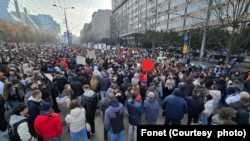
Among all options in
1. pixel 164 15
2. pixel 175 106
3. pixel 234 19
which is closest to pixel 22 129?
pixel 175 106

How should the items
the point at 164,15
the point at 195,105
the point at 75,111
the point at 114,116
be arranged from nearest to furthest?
1. the point at 75,111
2. the point at 114,116
3. the point at 195,105
4. the point at 164,15

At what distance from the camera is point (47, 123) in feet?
12.8

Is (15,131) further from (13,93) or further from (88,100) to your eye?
(13,93)

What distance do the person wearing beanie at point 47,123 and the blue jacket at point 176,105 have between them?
9.66ft

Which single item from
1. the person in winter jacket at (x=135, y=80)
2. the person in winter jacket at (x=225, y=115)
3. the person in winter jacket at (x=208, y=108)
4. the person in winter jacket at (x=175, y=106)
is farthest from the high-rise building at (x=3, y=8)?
the person in winter jacket at (x=225, y=115)

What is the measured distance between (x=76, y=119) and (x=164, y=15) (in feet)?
214

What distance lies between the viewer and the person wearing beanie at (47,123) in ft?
12.6

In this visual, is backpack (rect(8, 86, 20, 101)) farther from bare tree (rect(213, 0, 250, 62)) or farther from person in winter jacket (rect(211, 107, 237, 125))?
bare tree (rect(213, 0, 250, 62))

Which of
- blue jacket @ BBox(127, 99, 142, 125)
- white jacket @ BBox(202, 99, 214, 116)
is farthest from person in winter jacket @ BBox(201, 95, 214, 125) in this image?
blue jacket @ BBox(127, 99, 142, 125)

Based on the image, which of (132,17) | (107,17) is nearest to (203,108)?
(132,17)

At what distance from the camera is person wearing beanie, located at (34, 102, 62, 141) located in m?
3.83

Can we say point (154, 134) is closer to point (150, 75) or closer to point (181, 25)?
point (150, 75)

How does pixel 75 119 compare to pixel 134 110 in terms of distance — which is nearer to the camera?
pixel 75 119

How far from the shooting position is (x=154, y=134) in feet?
9.42
